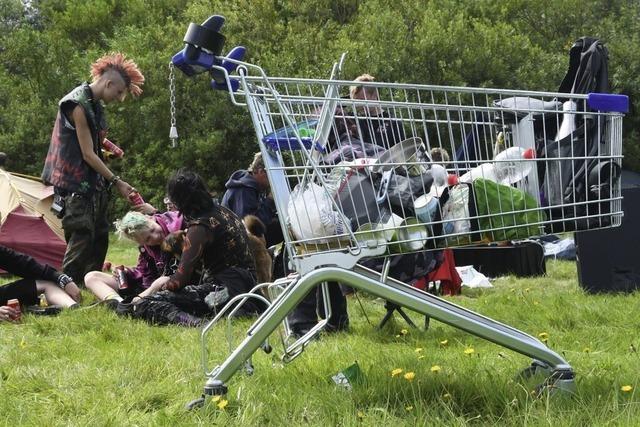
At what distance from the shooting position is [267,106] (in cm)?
271

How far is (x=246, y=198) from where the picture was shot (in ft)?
20.9

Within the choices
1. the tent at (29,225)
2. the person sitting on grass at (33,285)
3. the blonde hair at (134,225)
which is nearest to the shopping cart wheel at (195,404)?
the person sitting on grass at (33,285)

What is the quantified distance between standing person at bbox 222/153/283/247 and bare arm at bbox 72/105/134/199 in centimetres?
97

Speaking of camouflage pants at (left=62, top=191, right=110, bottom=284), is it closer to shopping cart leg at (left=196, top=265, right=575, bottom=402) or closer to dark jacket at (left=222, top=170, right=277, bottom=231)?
dark jacket at (left=222, top=170, right=277, bottom=231)

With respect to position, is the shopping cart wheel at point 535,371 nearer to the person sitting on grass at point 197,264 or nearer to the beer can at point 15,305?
the person sitting on grass at point 197,264

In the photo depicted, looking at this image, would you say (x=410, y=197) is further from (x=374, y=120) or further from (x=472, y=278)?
(x=472, y=278)

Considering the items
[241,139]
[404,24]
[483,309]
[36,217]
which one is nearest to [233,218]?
[483,309]

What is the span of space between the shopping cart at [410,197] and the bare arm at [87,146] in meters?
3.24

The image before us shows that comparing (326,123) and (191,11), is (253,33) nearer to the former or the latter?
(191,11)

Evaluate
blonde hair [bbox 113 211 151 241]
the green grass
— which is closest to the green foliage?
blonde hair [bbox 113 211 151 241]

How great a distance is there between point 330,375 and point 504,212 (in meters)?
1.01

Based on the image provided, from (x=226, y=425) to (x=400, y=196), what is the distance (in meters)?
0.99

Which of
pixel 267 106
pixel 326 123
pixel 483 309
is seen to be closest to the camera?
pixel 267 106

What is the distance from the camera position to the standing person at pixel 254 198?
6.35 m
